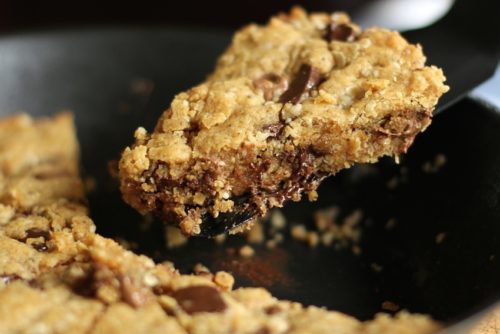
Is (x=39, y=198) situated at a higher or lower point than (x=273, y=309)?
higher

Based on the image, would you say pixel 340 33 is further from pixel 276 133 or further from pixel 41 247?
pixel 41 247

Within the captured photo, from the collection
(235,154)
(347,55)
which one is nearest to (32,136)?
(235,154)

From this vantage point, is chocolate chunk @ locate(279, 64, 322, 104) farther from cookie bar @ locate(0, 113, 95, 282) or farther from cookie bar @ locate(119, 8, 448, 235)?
cookie bar @ locate(0, 113, 95, 282)

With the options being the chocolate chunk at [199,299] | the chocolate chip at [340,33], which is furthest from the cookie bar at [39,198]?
the chocolate chip at [340,33]

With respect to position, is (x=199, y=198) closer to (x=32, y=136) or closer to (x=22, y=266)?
(x=22, y=266)

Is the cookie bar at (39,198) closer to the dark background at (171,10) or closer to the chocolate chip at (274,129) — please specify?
the chocolate chip at (274,129)

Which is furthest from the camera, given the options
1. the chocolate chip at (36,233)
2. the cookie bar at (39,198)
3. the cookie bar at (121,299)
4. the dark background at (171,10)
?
the dark background at (171,10)

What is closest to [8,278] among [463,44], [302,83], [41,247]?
[41,247]
